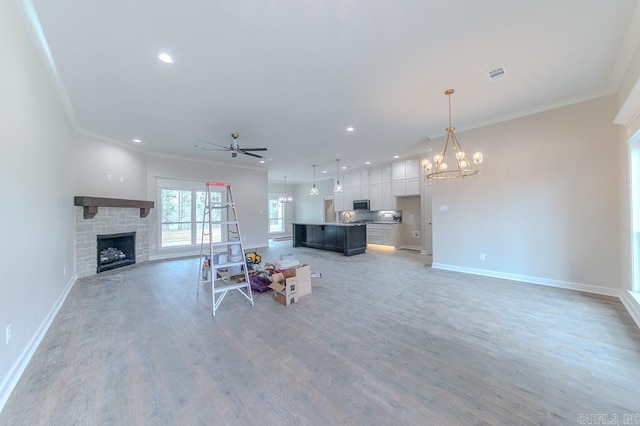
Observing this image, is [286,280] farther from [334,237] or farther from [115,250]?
[115,250]

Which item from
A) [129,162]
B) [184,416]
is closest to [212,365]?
[184,416]

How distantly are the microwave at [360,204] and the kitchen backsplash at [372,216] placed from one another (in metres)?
0.71

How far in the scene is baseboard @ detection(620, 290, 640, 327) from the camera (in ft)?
8.97

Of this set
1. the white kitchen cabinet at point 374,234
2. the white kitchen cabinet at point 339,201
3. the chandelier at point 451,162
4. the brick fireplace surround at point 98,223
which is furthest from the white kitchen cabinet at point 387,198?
the brick fireplace surround at point 98,223

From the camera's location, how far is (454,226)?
16.8 ft

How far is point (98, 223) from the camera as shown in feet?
17.1

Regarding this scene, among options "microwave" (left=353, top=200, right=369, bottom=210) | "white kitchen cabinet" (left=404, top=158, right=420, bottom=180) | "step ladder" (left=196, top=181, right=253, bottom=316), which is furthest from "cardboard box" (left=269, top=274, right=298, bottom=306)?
"microwave" (left=353, top=200, right=369, bottom=210)

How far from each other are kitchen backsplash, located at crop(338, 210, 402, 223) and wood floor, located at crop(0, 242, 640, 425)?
5503 mm

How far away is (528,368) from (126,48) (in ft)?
15.8

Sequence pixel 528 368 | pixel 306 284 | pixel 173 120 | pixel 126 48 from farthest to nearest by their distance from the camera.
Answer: pixel 173 120 → pixel 306 284 → pixel 126 48 → pixel 528 368

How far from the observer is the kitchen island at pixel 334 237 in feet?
24.0

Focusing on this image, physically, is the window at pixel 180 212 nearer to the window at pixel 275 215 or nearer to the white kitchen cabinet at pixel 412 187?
the window at pixel 275 215

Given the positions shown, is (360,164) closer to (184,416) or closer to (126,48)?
(126,48)

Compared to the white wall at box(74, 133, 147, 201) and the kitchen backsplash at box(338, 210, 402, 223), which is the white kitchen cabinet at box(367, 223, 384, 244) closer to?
the kitchen backsplash at box(338, 210, 402, 223)
